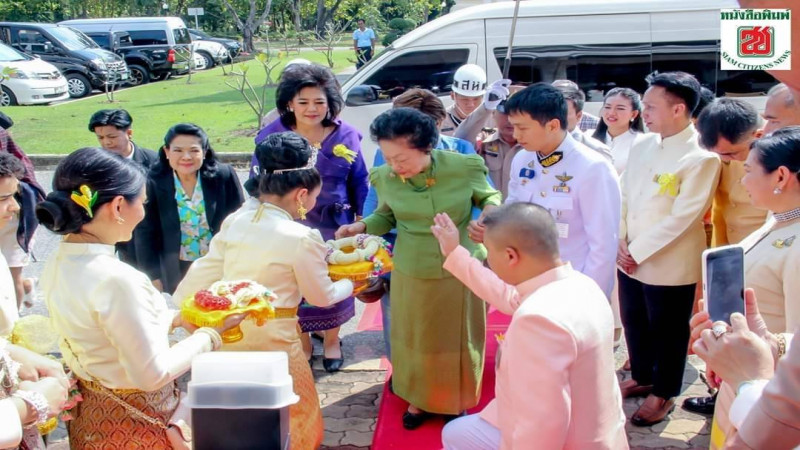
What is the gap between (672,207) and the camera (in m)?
3.57

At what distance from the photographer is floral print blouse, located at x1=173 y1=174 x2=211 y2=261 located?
408 cm

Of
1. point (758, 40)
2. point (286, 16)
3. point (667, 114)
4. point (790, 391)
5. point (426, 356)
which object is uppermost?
point (286, 16)

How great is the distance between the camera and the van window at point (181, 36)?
22.8m

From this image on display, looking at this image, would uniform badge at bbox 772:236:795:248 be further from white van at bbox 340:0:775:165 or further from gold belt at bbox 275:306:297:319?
white van at bbox 340:0:775:165

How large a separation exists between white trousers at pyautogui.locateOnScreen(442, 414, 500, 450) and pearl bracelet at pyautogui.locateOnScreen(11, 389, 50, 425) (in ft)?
4.29

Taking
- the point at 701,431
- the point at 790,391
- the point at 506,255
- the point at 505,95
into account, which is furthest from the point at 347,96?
the point at 790,391

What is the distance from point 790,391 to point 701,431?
8.39ft

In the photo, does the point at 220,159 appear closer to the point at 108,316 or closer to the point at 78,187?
the point at 78,187

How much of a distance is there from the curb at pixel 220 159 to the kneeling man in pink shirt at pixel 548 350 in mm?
9373

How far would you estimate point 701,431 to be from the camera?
371 centimetres

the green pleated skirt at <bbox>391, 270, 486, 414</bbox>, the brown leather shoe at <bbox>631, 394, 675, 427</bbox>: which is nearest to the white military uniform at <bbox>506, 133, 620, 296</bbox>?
the green pleated skirt at <bbox>391, 270, 486, 414</bbox>

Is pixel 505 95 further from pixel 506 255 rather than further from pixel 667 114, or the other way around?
pixel 506 255

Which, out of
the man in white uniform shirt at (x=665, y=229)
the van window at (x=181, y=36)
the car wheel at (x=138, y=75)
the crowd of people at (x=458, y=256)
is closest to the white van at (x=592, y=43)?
the crowd of people at (x=458, y=256)

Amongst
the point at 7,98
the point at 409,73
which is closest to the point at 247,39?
the point at 7,98
